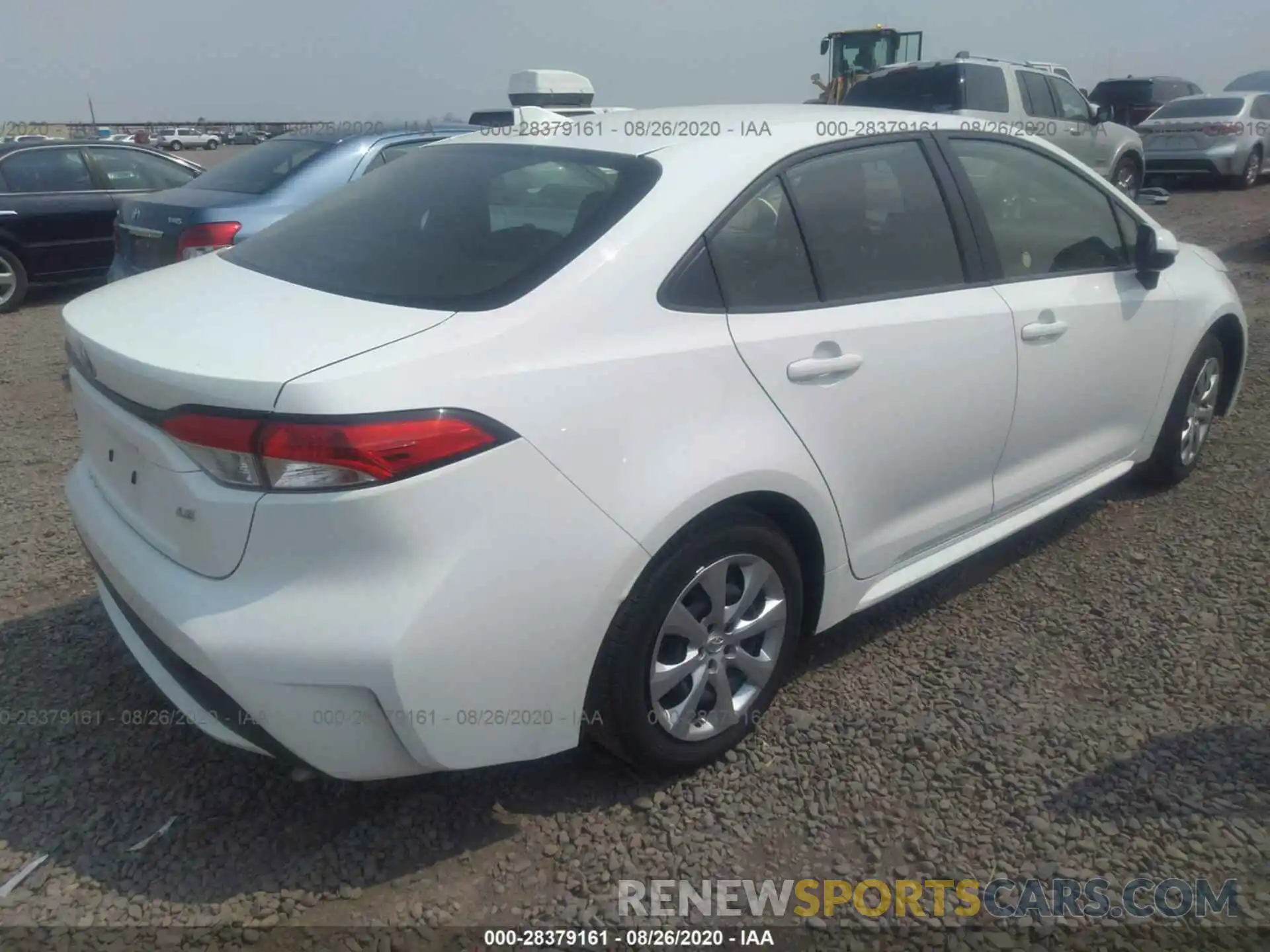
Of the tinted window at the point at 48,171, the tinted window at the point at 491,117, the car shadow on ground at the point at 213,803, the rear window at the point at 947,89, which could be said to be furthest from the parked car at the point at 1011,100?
the car shadow on ground at the point at 213,803

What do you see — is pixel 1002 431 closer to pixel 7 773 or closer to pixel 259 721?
pixel 259 721

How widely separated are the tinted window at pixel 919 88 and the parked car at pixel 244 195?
6.65 meters

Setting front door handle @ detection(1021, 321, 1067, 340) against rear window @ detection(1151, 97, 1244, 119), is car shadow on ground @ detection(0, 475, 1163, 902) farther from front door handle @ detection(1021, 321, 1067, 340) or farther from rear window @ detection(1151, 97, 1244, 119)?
rear window @ detection(1151, 97, 1244, 119)

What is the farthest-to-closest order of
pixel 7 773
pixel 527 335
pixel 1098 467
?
pixel 1098 467 < pixel 7 773 < pixel 527 335

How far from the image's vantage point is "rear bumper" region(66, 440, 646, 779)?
200 centimetres

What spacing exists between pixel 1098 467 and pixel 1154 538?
0.45 metres

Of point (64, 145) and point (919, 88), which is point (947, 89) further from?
point (64, 145)

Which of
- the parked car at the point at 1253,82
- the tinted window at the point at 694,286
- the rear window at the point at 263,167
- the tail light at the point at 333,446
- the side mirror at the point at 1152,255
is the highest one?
the tinted window at the point at 694,286

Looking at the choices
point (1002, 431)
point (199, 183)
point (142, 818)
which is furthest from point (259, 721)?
point (199, 183)

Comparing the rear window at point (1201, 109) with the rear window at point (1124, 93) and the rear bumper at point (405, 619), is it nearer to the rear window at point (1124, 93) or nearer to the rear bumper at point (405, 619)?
the rear window at point (1124, 93)

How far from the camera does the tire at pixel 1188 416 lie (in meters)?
4.24

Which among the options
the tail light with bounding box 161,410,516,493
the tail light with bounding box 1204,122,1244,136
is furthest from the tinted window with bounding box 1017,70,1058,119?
the tail light with bounding box 161,410,516,493

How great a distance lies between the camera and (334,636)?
2010 mm

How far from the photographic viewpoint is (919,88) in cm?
1177
